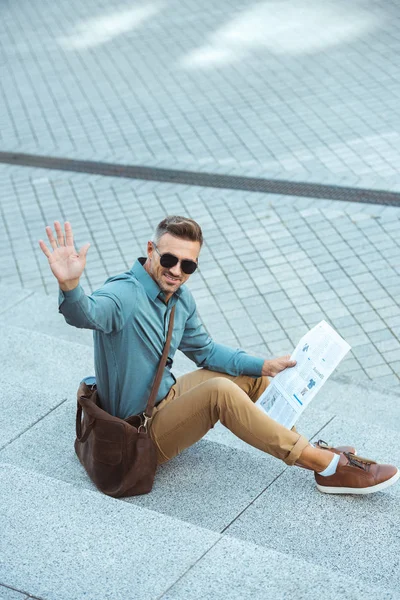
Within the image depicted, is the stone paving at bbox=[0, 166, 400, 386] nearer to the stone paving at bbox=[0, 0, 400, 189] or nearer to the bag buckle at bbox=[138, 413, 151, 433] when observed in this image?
the stone paving at bbox=[0, 0, 400, 189]

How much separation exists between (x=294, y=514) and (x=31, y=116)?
7.96 m

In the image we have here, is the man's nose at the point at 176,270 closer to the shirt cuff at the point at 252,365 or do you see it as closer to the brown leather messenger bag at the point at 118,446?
the brown leather messenger bag at the point at 118,446

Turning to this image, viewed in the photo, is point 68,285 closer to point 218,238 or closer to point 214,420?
point 214,420

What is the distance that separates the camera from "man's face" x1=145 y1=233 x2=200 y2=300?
3977mm

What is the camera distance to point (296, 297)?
7.01 m

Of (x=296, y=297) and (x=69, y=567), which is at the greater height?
(x=69, y=567)

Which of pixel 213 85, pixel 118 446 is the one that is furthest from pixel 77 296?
pixel 213 85

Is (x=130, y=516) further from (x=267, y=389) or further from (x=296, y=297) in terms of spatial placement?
(x=296, y=297)

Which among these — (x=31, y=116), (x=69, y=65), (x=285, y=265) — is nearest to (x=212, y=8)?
(x=69, y=65)

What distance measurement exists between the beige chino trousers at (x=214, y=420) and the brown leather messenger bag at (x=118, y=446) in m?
0.10

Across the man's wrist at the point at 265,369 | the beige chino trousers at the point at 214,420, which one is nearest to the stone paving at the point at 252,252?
the man's wrist at the point at 265,369

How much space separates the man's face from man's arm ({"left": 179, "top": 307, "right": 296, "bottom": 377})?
1.11 feet

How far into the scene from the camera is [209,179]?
8938 mm

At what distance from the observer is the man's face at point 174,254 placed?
3977mm
